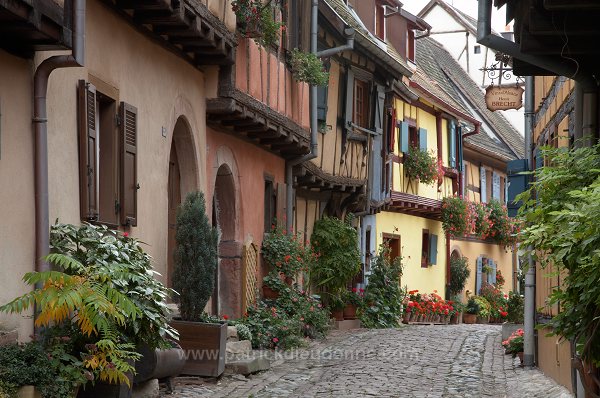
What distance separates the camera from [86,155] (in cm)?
937

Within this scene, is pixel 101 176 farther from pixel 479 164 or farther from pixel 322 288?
pixel 479 164

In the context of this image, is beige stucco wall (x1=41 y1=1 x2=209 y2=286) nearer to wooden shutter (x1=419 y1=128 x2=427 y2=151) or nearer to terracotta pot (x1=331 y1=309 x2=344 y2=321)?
terracotta pot (x1=331 y1=309 x2=344 y2=321)

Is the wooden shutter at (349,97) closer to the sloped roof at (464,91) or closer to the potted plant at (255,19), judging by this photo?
the potted plant at (255,19)

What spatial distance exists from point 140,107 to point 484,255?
24.3 m

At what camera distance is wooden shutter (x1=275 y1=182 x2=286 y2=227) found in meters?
17.9

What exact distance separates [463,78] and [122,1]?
28853 millimetres

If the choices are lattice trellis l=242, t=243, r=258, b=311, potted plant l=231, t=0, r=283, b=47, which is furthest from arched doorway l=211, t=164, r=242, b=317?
potted plant l=231, t=0, r=283, b=47

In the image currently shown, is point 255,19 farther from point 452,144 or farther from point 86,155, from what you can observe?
point 452,144

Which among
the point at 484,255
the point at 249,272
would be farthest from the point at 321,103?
the point at 484,255

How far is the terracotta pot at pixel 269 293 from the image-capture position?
1684cm

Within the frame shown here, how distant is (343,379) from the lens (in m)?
12.1

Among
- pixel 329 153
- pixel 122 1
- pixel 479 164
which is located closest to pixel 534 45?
pixel 122 1

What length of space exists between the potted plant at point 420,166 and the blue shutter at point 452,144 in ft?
10.7

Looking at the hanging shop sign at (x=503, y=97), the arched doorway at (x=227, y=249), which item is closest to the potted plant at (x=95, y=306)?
the arched doorway at (x=227, y=249)
